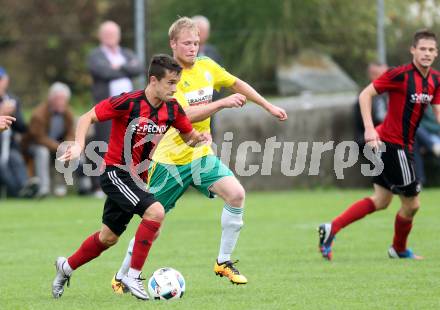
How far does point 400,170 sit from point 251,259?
154 cm

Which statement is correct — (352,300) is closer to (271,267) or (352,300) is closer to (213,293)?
(213,293)

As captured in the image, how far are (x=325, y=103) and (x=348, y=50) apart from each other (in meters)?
0.98

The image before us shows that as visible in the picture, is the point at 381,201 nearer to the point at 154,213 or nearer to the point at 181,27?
the point at 181,27

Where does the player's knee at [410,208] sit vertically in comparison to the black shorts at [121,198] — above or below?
below

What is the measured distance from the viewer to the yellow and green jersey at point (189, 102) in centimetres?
833

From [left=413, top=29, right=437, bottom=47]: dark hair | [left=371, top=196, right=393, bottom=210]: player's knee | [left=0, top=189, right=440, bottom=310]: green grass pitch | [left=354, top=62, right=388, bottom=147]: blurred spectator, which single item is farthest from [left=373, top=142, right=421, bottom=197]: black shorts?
[left=354, top=62, right=388, bottom=147]: blurred spectator

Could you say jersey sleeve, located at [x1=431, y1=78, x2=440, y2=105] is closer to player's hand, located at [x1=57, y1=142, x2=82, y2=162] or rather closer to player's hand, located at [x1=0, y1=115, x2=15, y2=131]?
player's hand, located at [x1=57, y1=142, x2=82, y2=162]

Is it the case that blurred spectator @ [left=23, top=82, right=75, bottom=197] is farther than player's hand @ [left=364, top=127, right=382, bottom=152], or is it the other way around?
blurred spectator @ [left=23, top=82, right=75, bottom=197]

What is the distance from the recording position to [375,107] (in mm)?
16375

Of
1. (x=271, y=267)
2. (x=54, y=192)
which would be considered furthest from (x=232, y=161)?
(x=271, y=267)

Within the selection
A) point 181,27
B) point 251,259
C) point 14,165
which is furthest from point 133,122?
point 14,165

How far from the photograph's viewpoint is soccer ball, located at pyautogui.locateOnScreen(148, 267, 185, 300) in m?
7.25

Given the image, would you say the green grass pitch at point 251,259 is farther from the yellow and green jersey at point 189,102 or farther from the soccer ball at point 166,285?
the yellow and green jersey at point 189,102

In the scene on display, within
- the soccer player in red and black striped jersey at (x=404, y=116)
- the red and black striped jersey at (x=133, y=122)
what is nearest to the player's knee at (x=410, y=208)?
the soccer player in red and black striped jersey at (x=404, y=116)
